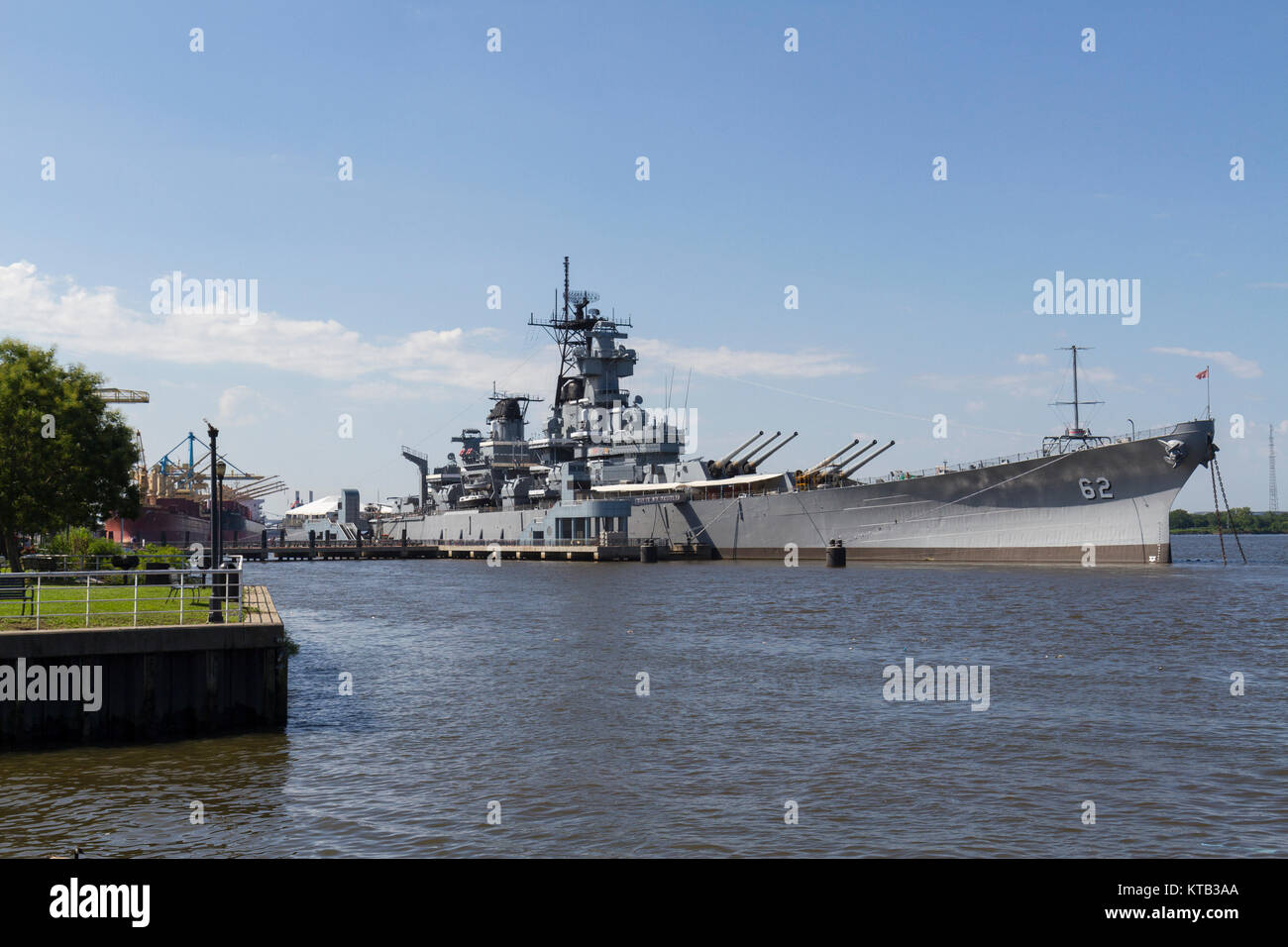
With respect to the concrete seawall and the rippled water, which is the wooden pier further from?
the concrete seawall

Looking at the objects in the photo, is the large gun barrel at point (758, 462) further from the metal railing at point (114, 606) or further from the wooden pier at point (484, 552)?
the metal railing at point (114, 606)

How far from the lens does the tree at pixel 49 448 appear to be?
3750 centimetres

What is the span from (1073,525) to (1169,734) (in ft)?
162

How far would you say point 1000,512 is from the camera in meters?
65.9

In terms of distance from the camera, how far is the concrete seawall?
642 inches

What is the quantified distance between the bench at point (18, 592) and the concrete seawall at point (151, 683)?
56.9 inches

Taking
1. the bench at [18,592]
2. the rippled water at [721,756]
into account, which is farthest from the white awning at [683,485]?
the bench at [18,592]

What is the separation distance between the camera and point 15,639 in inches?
634


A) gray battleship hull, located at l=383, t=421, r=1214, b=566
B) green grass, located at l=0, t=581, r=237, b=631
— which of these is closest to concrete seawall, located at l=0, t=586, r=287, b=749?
green grass, located at l=0, t=581, r=237, b=631

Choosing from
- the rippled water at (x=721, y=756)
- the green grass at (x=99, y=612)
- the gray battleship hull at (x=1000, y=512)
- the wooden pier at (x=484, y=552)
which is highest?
the gray battleship hull at (x=1000, y=512)

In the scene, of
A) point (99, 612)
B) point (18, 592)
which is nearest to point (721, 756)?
point (99, 612)

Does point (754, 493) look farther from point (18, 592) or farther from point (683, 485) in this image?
point (18, 592)
